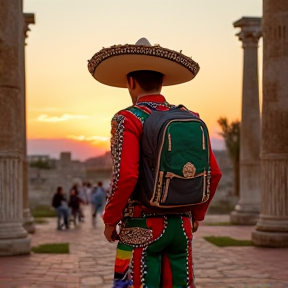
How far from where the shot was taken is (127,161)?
4.14 meters

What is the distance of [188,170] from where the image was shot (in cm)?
418

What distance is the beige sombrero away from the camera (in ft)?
14.4

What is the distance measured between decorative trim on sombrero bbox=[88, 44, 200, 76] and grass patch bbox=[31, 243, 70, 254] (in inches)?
380

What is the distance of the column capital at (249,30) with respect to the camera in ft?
70.6

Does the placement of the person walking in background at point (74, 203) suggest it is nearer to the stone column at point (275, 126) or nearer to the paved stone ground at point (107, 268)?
the paved stone ground at point (107, 268)

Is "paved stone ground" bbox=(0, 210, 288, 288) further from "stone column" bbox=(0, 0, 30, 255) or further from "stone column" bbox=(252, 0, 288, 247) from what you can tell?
"stone column" bbox=(252, 0, 288, 247)

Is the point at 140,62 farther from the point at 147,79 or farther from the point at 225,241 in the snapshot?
the point at 225,241

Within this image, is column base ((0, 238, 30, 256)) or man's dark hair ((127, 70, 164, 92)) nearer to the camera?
man's dark hair ((127, 70, 164, 92))

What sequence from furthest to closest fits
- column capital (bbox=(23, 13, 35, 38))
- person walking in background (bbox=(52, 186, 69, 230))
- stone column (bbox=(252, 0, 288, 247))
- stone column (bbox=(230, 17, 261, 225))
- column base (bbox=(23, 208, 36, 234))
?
stone column (bbox=(230, 17, 261, 225)) < person walking in background (bbox=(52, 186, 69, 230)) < column capital (bbox=(23, 13, 35, 38)) < column base (bbox=(23, 208, 36, 234)) < stone column (bbox=(252, 0, 288, 247))

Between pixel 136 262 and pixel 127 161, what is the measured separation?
1.92ft

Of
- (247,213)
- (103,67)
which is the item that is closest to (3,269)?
(103,67)

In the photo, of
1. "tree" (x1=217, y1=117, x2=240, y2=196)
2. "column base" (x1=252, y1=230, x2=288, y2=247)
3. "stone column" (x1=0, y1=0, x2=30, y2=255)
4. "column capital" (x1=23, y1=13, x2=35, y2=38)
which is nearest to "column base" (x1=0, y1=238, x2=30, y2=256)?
"stone column" (x1=0, y1=0, x2=30, y2=255)

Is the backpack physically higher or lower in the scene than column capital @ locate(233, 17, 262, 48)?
lower

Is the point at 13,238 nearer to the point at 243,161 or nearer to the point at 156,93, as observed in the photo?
the point at 156,93
